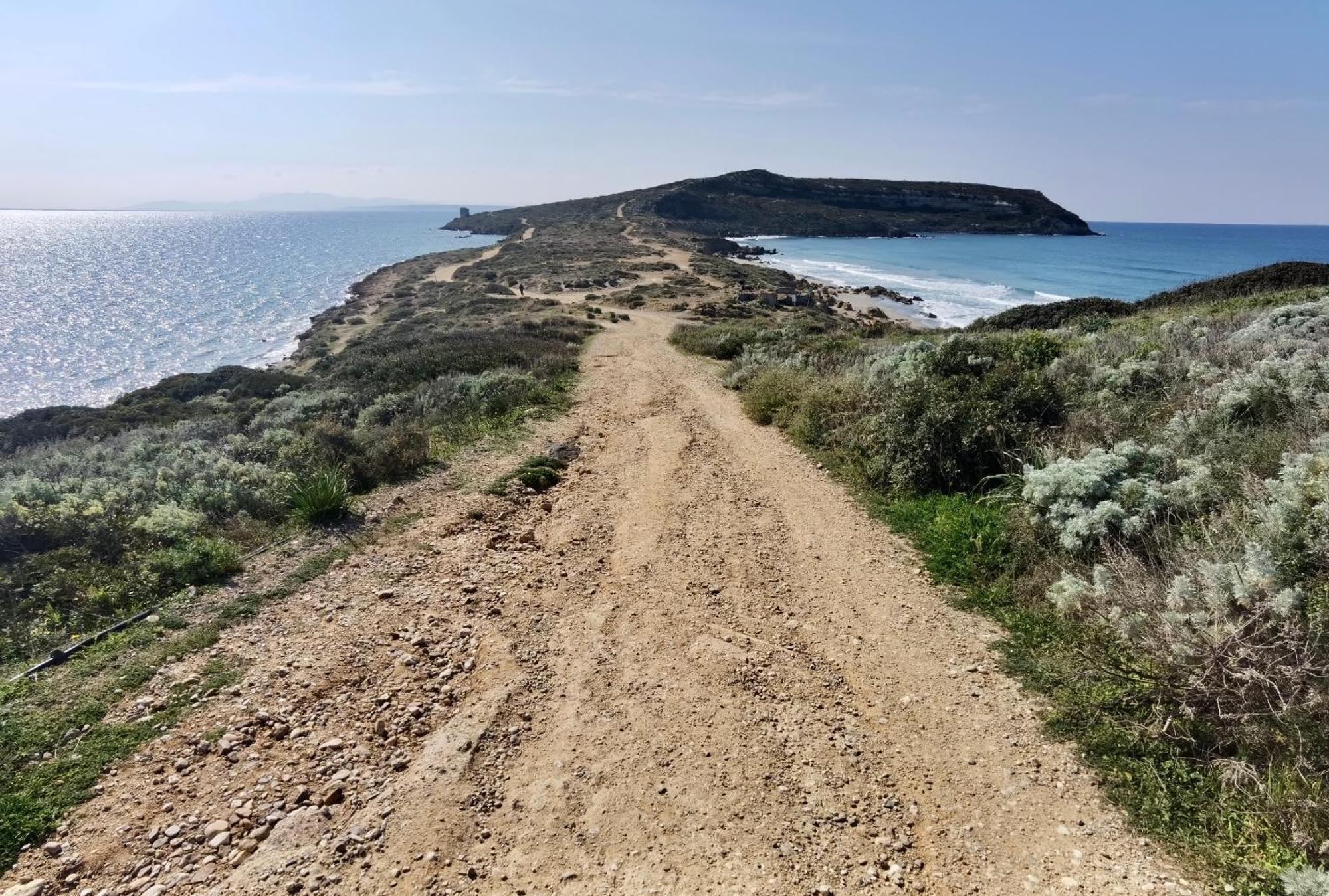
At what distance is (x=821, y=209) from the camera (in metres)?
119

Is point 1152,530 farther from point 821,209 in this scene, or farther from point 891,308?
point 821,209

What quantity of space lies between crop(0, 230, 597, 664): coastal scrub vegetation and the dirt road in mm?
1662

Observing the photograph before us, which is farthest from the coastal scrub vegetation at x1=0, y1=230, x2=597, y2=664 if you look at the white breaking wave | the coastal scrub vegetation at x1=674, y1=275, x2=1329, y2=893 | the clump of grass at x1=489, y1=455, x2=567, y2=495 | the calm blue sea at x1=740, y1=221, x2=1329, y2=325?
the calm blue sea at x1=740, y1=221, x2=1329, y2=325

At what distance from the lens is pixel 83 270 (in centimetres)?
7944

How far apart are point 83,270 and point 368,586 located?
10193cm

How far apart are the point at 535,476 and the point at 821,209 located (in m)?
121

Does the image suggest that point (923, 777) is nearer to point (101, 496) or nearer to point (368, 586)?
point (368, 586)

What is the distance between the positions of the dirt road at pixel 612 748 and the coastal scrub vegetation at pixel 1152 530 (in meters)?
0.47

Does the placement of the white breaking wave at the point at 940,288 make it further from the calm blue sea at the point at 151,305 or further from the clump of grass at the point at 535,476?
the calm blue sea at the point at 151,305

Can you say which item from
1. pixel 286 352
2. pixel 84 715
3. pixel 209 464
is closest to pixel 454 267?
pixel 286 352

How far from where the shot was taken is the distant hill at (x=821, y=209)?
109438mm

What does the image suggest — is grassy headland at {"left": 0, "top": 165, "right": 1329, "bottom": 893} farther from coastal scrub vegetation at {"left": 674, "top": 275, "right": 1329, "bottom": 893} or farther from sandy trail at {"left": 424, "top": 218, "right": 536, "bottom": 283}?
sandy trail at {"left": 424, "top": 218, "right": 536, "bottom": 283}

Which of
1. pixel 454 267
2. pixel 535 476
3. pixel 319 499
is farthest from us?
pixel 454 267

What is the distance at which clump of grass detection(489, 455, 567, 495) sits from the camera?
31.1 ft
